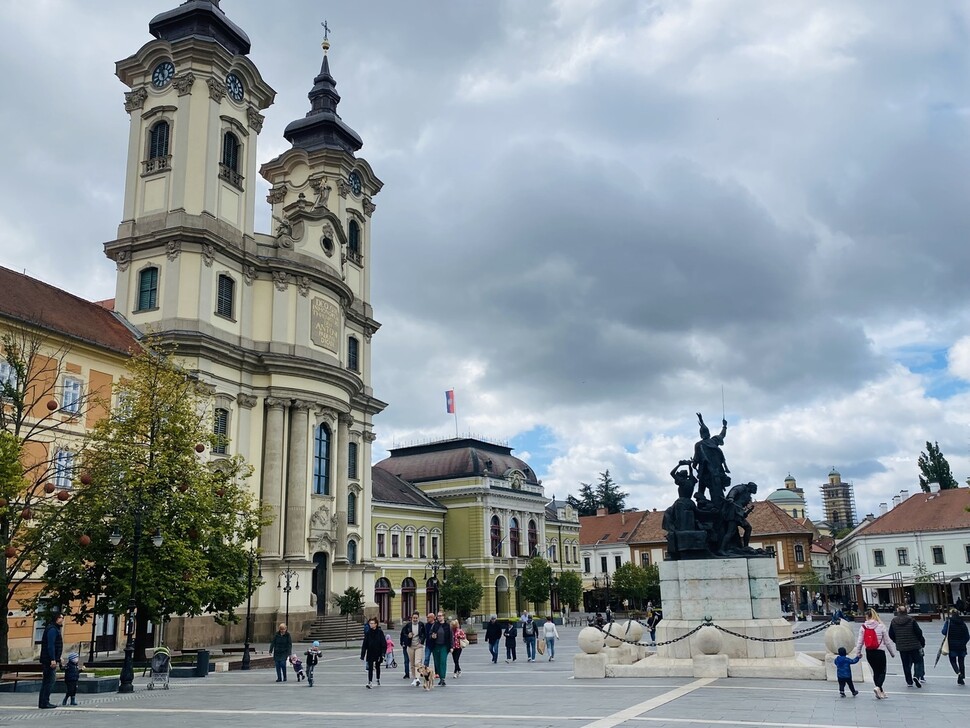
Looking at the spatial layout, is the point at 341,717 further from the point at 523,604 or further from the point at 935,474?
the point at 935,474

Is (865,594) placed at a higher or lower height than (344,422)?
lower

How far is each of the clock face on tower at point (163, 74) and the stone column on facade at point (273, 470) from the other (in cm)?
1766

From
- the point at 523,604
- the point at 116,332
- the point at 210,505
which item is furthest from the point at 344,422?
Answer: the point at 523,604

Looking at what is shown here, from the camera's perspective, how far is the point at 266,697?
63.4 feet

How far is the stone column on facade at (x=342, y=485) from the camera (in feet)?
163

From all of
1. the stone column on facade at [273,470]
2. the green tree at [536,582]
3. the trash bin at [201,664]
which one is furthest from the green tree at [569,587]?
the trash bin at [201,664]

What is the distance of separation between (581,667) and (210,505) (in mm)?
12913

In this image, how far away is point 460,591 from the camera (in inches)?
2665

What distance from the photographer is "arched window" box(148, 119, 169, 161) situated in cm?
4600

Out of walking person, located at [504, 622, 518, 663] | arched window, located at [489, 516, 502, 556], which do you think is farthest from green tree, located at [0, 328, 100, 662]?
arched window, located at [489, 516, 502, 556]

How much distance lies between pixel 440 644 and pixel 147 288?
2980 centimetres

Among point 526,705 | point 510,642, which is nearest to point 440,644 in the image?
point 526,705

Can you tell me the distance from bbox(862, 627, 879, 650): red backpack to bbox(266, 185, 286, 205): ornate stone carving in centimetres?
4911

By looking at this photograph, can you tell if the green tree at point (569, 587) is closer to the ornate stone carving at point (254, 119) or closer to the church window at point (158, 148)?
the ornate stone carving at point (254, 119)
